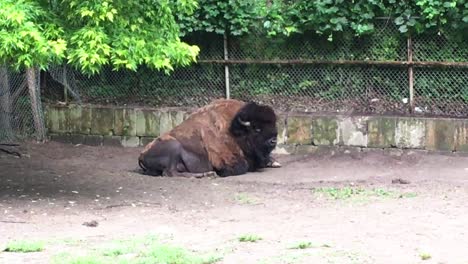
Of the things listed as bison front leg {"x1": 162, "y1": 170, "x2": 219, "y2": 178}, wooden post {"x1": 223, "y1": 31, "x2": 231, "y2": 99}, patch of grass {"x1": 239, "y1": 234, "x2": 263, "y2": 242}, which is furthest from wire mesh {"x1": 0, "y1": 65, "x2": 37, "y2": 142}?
patch of grass {"x1": 239, "y1": 234, "x2": 263, "y2": 242}

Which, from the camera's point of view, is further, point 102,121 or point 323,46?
point 102,121

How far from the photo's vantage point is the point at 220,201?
31.1ft

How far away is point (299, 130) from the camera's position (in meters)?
13.3

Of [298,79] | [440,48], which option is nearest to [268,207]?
[298,79]

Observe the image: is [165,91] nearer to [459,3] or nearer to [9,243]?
[459,3]

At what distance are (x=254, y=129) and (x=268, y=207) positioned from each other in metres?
3.01

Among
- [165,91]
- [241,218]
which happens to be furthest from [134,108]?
[241,218]

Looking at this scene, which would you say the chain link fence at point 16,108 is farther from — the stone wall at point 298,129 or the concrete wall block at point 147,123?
the concrete wall block at point 147,123

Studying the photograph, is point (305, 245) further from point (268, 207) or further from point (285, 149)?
point (285, 149)

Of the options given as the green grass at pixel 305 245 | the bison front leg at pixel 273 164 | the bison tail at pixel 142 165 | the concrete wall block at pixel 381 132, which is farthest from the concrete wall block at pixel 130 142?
the green grass at pixel 305 245

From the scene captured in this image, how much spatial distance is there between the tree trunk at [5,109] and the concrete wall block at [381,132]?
7432 millimetres

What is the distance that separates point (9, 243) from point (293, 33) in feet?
26.2

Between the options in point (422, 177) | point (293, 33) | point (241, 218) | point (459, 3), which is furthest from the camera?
point (293, 33)

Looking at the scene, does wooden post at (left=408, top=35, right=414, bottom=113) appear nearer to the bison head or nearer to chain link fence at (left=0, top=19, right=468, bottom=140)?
chain link fence at (left=0, top=19, right=468, bottom=140)
